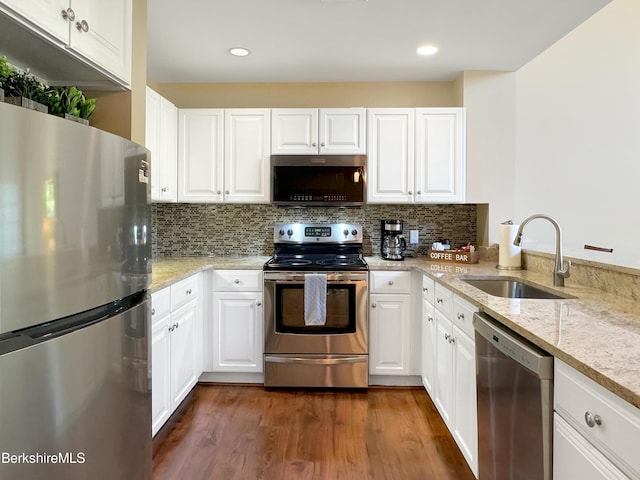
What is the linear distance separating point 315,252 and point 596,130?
2.24 metres

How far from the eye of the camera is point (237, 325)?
9.30ft

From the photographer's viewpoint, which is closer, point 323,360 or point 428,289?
point 428,289

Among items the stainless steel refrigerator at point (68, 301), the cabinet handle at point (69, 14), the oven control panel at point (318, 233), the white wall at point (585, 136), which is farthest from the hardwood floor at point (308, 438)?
the cabinet handle at point (69, 14)

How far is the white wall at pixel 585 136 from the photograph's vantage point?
250 cm

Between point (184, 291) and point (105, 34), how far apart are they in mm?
→ 1429

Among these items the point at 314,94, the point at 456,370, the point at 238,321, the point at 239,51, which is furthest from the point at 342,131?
the point at 456,370

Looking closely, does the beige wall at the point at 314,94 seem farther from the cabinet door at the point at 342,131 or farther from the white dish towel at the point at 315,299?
the white dish towel at the point at 315,299

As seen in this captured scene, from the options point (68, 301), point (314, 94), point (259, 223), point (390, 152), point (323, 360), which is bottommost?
point (323, 360)

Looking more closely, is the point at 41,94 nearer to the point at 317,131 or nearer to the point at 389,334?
the point at 317,131

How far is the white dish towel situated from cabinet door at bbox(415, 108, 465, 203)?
1.08 metres

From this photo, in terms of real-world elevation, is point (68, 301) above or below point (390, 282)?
above

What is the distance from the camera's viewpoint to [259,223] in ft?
11.0

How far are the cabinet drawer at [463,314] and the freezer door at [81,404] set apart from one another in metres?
1.36

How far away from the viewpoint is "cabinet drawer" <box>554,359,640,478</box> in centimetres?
78
